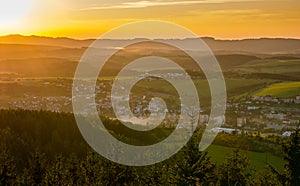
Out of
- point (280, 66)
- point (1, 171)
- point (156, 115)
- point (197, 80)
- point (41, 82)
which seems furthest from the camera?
point (280, 66)

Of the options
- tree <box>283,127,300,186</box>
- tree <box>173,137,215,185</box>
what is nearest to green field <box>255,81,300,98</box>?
tree <box>283,127,300,186</box>

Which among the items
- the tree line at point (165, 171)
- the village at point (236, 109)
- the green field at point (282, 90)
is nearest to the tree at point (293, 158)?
the tree line at point (165, 171)

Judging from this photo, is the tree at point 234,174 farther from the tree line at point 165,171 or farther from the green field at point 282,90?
the green field at point 282,90

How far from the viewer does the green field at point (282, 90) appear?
92438mm

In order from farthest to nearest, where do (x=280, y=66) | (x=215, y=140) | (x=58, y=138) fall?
(x=280, y=66)
(x=215, y=140)
(x=58, y=138)

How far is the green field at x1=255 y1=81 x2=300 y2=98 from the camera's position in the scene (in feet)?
303

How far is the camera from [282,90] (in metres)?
95.4

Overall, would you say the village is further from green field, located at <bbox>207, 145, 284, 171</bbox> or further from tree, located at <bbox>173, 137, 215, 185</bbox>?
tree, located at <bbox>173, 137, 215, 185</bbox>

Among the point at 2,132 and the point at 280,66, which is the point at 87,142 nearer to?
the point at 2,132

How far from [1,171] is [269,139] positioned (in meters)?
45.4

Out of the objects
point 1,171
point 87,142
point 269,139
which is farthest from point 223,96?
point 1,171

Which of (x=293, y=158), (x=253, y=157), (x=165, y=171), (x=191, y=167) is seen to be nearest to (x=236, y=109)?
(x=253, y=157)

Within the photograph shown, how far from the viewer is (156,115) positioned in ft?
281

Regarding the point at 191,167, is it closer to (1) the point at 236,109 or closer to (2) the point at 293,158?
(2) the point at 293,158
